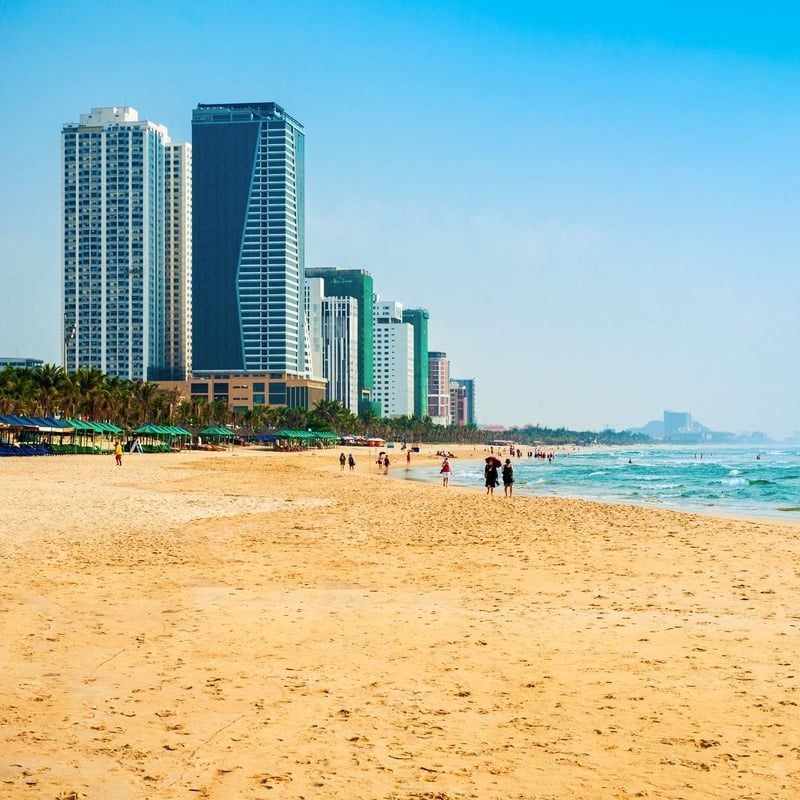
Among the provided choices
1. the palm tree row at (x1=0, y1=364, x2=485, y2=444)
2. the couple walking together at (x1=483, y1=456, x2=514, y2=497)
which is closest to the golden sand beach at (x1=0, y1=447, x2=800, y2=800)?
the couple walking together at (x1=483, y1=456, x2=514, y2=497)

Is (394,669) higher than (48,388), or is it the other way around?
(48,388)

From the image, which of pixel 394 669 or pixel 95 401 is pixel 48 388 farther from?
pixel 394 669

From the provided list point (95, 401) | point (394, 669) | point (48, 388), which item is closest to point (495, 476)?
point (394, 669)

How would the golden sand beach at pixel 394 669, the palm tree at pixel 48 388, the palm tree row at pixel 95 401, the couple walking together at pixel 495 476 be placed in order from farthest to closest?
the palm tree at pixel 48 388 < the palm tree row at pixel 95 401 < the couple walking together at pixel 495 476 < the golden sand beach at pixel 394 669

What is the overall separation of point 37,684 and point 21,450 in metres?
72.3

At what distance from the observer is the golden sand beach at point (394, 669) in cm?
684

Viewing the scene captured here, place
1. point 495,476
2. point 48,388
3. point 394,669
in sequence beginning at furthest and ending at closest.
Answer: point 48,388, point 495,476, point 394,669

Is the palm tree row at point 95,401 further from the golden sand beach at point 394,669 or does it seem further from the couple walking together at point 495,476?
the golden sand beach at point 394,669

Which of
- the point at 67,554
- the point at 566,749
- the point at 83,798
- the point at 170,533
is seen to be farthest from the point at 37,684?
the point at 170,533

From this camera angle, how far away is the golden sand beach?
22.4 ft

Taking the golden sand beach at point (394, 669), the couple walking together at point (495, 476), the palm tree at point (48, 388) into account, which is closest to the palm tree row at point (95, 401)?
the palm tree at point (48, 388)

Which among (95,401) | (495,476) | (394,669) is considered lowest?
(394,669)

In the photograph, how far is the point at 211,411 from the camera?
16325cm

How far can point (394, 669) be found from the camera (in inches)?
385
